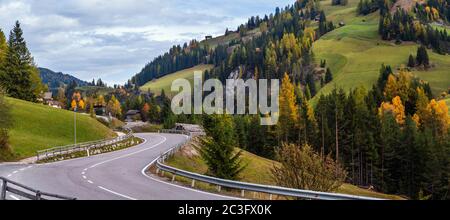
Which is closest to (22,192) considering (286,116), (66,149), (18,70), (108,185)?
(108,185)

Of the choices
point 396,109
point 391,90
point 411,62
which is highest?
point 411,62

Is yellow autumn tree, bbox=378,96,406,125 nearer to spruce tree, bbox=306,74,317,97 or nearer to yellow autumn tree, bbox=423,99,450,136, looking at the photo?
yellow autumn tree, bbox=423,99,450,136

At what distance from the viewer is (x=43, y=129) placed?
215 feet

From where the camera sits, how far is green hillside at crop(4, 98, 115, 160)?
5429 centimetres

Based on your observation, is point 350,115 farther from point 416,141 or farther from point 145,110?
point 145,110

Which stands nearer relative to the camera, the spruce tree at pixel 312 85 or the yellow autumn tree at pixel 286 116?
the yellow autumn tree at pixel 286 116

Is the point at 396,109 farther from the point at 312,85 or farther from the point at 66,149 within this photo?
the point at 312,85

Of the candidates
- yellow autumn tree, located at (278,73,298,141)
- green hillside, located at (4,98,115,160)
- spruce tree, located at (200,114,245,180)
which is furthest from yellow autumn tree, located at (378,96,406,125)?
spruce tree, located at (200,114,245,180)

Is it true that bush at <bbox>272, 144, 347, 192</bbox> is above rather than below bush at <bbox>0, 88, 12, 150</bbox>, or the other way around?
below

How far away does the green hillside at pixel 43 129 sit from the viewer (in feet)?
178

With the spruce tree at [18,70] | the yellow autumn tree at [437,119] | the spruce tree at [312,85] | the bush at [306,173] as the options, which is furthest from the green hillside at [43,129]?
the spruce tree at [312,85]

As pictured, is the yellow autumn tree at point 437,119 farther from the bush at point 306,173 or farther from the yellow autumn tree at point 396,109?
the bush at point 306,173

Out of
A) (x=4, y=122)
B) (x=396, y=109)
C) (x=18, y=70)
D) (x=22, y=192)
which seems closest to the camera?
(x=22, y=192)

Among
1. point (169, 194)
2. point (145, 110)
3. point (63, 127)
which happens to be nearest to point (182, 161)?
point (63, 127)
